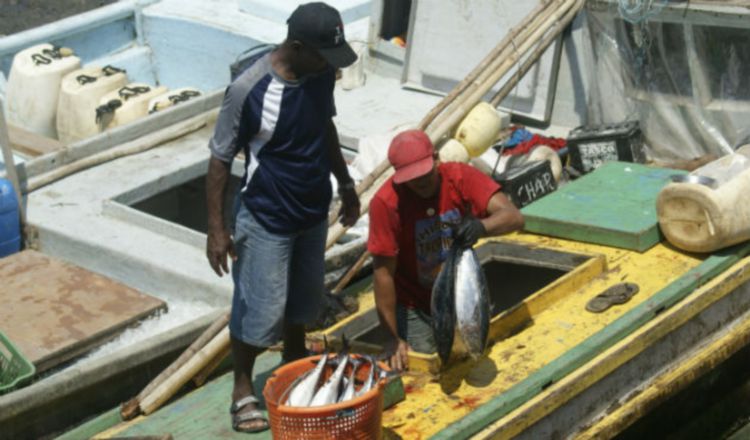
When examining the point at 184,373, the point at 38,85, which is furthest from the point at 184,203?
the point at 184,373

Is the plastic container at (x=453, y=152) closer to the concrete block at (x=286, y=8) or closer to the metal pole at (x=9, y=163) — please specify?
the metal pole at (x=9, y=163)

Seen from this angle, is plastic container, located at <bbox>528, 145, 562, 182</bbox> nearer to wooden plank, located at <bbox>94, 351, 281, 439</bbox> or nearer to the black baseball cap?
wooden plank, located at <bbox>94, 351, 281, 439</bbox>

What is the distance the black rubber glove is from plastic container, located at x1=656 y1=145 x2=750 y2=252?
1.79m

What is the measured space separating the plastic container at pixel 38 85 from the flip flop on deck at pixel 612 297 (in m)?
5.96

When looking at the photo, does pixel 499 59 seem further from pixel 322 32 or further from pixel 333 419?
pixel 333 419

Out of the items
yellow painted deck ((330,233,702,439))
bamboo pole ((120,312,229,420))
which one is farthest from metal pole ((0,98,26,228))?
yellow painted deck ((330,233,702,439))

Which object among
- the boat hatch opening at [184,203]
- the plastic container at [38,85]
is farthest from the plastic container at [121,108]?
the boat hatch opening at [184,203]

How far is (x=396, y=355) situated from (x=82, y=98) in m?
5.61

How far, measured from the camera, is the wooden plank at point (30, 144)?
10102 mm

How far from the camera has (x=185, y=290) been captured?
809cm

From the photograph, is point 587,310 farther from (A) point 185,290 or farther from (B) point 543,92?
(B) point 543,92

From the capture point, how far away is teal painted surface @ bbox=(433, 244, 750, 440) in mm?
Answer: 6008

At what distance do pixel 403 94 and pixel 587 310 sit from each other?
384cm

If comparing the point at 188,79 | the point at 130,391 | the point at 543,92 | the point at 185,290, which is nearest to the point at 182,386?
the point at 130,391
